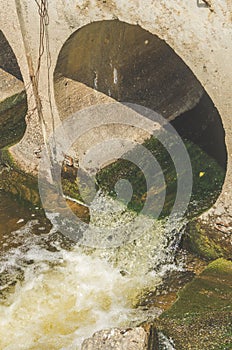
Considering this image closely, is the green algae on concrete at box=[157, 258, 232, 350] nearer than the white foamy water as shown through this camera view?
Yes

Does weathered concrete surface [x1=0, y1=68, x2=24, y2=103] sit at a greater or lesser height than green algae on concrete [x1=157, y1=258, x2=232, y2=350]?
greater

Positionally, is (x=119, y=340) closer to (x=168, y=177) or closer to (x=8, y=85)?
(x=168, y=177)

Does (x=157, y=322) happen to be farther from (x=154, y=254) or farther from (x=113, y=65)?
(x=113, y=65)

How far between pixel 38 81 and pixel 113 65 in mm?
1060

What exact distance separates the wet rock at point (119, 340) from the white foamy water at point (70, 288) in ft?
1.98

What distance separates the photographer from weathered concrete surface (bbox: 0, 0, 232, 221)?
5473mm

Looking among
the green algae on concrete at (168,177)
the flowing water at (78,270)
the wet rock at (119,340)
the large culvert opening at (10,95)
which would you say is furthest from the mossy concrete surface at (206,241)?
the large culvert opening at (10,95)

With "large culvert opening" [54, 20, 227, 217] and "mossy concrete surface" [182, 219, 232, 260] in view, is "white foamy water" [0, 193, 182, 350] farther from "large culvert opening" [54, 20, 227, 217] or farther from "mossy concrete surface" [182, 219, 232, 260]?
"large culvert opening" [54, 20, 227, 217]

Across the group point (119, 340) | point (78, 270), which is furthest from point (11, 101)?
point (119, 340)

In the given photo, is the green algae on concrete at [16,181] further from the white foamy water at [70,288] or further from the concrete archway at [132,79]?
the concrete archway at [132,79]

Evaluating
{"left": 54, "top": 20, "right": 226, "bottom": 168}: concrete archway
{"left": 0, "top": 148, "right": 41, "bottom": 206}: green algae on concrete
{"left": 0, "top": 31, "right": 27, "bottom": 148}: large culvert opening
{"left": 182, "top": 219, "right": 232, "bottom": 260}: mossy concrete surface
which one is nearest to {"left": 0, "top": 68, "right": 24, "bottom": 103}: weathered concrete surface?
{"left": 0, "top": 31, "right": 27, "bottom": 148}: large culvert opening

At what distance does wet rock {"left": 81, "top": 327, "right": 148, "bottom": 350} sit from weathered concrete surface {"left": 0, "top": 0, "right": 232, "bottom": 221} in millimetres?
1584

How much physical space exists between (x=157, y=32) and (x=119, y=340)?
275 cm

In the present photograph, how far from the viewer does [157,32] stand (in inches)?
230
